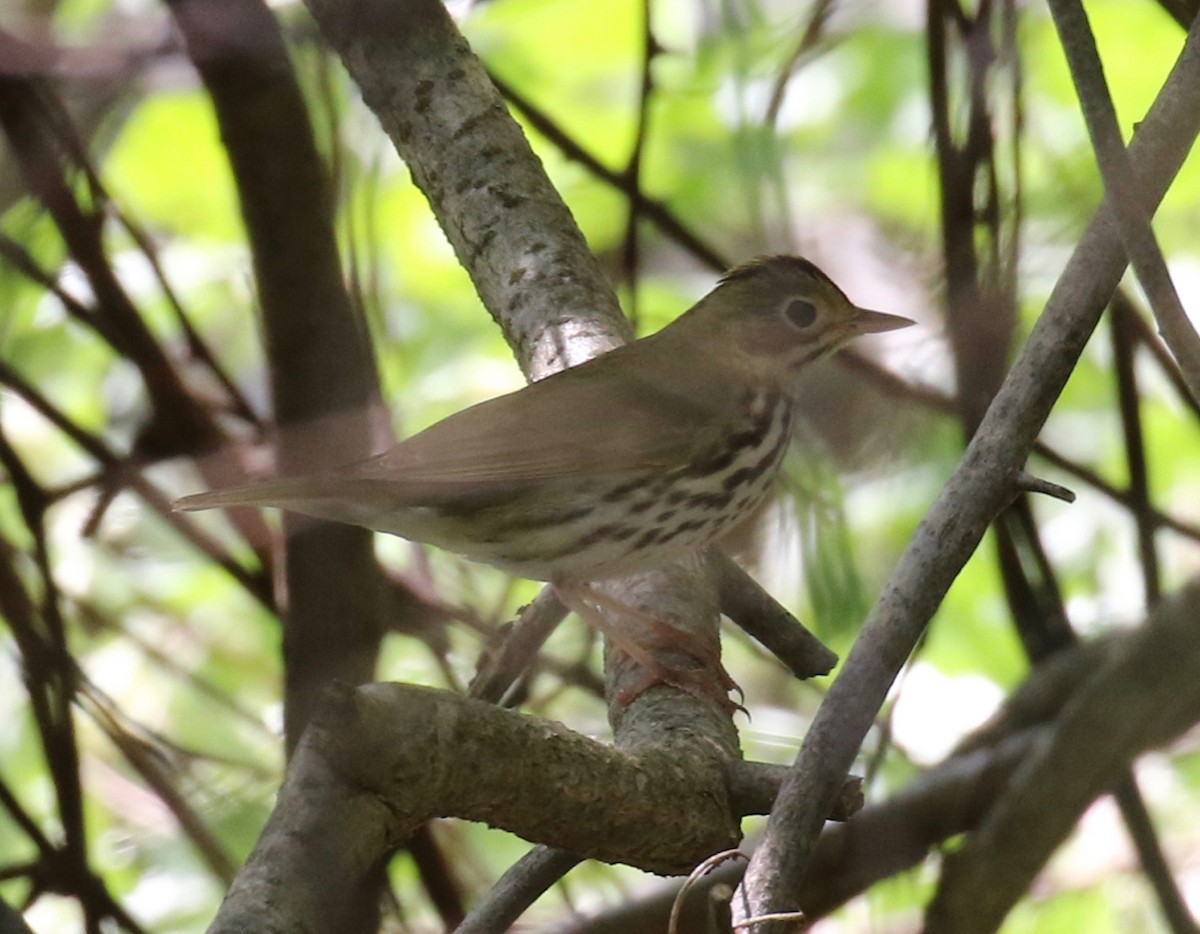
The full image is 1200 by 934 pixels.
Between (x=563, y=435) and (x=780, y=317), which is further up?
(x=780, y=317)

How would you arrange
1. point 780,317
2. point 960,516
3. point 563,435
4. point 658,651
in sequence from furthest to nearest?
point 780,317 < point 563,435 < point 658,651 < point 960,516

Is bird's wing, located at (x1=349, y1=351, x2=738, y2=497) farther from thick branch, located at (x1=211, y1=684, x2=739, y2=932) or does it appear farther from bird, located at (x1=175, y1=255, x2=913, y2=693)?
thick branch, located at (x1=211, y1=684, x2=739, y2=932)

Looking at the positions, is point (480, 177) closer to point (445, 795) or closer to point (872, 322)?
point (872, 322)

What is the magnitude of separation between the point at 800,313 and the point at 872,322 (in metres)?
0.18

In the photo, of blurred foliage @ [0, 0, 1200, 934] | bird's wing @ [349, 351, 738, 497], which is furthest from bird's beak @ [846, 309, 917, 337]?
bird's wing @ [349, 351, 738, 497]

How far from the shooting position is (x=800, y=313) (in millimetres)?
3609

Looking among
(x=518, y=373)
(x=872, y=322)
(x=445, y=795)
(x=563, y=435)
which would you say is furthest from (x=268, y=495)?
(x=518, y=373)

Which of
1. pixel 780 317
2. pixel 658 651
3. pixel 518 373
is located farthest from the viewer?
pixel 518 373

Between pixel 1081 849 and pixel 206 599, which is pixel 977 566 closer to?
pixel 1081 849

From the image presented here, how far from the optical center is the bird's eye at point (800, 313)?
3595 millimetres

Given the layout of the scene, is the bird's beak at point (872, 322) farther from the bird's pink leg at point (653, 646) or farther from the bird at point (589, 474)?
the bird's pink leg at point (653, 646)

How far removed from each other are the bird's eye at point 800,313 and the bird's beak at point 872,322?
0.27ft

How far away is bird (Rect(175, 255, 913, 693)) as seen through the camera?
9.62ft

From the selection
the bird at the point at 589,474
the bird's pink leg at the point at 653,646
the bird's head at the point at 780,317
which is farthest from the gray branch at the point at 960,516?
the bird's head at the point at 780,317
